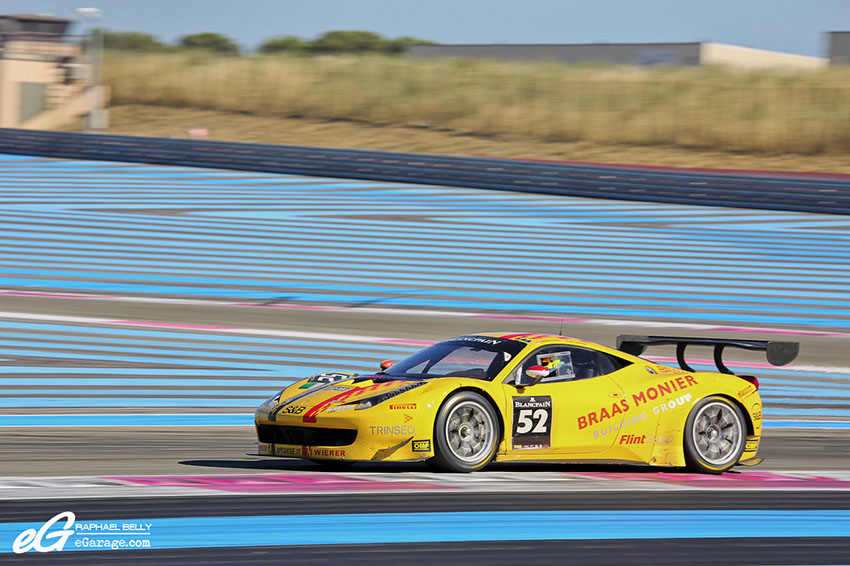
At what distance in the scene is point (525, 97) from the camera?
38.9 meters

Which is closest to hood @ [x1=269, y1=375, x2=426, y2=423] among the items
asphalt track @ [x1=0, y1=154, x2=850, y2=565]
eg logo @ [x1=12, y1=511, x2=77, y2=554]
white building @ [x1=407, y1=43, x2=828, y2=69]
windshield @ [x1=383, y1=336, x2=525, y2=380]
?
windshield @ [x1=383, y1=336, x2=525, y2=380]

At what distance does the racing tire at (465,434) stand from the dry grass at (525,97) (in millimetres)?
26819

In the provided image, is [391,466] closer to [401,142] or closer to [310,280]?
[310,280]

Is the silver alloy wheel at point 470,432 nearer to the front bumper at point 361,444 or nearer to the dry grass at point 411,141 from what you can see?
the front bumper at point 361,444

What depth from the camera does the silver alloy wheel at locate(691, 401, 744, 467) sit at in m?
8.37

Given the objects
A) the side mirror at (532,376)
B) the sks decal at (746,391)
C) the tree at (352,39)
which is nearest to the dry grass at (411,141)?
the sks decal at (746,391)

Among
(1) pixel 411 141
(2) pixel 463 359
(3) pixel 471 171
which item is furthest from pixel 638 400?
(1) pixel 411 141

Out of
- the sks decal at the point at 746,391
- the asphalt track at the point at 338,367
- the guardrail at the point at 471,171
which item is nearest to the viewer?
the asphalt track at the point at 338,367

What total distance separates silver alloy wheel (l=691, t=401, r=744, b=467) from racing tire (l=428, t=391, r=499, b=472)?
1602mm

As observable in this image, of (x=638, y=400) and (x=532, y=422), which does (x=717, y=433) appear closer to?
(x=638, y=400)

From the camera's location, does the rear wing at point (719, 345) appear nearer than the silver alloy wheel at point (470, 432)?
No

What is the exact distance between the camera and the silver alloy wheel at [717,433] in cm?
837

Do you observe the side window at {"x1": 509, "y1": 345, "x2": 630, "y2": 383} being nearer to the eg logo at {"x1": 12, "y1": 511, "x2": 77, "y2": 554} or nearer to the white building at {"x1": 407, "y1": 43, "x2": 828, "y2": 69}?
the eg logo at {"x1": 12, "y1": 511, "x2": 77, "y2": 554}

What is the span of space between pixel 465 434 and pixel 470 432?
0.14 ft
